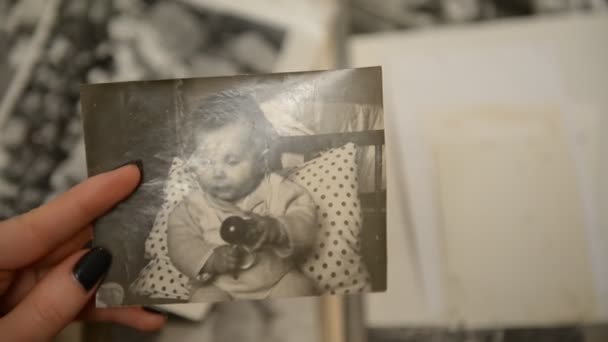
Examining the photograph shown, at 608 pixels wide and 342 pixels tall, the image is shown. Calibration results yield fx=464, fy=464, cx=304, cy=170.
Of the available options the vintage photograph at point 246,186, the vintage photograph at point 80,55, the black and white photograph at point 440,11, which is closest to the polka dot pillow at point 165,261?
the vintage photograph at point 246,186

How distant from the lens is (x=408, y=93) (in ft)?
1.89

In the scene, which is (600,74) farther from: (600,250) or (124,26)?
(124,26)

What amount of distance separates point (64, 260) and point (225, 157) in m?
0.15

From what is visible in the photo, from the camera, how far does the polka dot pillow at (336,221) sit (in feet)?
1.11

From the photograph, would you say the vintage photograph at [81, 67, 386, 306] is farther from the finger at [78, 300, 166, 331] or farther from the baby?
the finger at [78, 300, 166, 331]

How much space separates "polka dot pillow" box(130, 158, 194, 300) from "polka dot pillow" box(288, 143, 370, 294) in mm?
83

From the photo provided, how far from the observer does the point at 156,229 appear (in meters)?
0.34

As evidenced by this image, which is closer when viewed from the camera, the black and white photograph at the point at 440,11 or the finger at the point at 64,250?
the finger at the point at 64,250

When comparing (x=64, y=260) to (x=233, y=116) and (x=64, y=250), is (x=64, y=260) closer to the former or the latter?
(x=64, y=250)

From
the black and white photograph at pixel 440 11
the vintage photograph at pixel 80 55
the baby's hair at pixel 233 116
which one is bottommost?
the baby's hair at pixel 233 116

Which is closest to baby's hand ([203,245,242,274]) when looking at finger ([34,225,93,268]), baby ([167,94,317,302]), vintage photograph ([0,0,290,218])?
baby ([167,94,317,302])

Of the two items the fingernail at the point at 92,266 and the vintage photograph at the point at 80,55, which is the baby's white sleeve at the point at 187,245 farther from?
the vintage photograph at the point at 80,55

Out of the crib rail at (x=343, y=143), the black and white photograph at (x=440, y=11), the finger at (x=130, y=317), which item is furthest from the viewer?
the black and white photograph at (x=440, y=11)

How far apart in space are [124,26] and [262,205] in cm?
36
